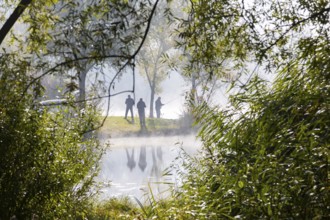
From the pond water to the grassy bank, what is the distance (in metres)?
1.10

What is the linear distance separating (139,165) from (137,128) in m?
15.2

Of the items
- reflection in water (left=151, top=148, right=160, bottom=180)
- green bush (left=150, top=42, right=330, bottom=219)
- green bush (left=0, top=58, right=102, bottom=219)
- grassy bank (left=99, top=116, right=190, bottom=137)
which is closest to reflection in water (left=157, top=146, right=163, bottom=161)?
reflection in water (left=151, top=148, right=160, bottom=180)

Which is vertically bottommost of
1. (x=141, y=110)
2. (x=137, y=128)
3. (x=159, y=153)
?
(x=159, y=153)

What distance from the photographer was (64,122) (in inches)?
331

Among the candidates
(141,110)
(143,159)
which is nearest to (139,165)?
(143,159)

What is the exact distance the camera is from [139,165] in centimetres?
2372

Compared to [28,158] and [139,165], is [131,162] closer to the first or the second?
[139,165]

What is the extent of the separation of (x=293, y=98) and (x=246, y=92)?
3.82 feet

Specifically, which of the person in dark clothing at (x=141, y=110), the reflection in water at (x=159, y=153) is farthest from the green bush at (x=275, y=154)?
the person in dark clothing at (x=141, y=110)

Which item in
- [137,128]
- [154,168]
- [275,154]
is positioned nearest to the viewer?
[275,154]

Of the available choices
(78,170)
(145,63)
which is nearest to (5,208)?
(78,170)

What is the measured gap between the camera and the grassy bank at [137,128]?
3691 centimetres

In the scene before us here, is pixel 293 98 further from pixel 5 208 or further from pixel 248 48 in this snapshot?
pixel 5 208

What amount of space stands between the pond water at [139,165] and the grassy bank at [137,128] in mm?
1103
